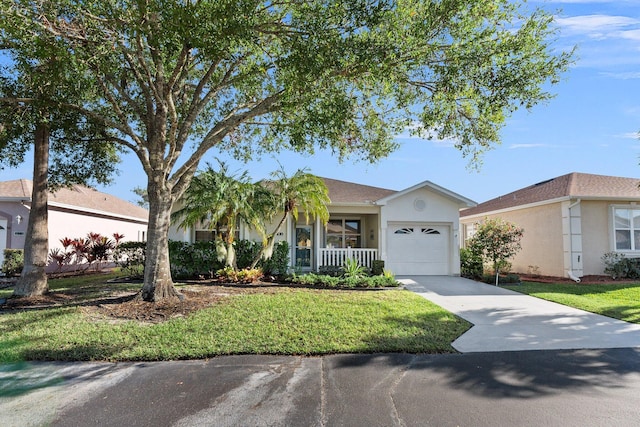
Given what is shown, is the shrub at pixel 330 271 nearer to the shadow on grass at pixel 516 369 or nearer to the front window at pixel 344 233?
the front window at pixel 344 233

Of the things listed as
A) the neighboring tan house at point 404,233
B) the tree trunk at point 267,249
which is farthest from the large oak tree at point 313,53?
the neighboring tan house at point 404,233

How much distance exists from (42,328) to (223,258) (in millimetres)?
5766

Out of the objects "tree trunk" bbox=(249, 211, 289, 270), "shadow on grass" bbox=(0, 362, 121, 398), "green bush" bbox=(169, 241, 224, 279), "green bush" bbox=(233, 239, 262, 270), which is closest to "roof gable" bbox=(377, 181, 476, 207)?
"tree trunk" bbox=(249, 211, 289, 270)

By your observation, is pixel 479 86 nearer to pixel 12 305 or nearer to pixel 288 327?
pixel 288 327

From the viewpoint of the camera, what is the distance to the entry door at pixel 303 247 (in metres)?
15.9

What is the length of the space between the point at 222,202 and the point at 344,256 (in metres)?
5.74

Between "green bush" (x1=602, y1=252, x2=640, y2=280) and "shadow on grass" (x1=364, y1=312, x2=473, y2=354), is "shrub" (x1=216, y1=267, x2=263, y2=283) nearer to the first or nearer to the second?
"shadow on grass" (x1=364, y1=312, x2=473, y2=354)

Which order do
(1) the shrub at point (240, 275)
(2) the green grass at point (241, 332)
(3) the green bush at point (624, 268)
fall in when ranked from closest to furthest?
(2) the green grass at point (241, 332) < (1) the shrub at point (240, 275) < (3) the green bush at point (624, 268)

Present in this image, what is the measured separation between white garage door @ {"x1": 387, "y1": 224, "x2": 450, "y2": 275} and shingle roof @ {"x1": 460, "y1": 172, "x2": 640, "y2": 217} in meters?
4.88

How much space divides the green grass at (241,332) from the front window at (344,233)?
25.7ft

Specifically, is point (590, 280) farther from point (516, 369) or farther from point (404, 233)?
point (516, 369)

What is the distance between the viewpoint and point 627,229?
14945mm

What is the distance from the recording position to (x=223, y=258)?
12.2 meters

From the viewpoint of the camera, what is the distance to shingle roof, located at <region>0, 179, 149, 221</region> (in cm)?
1623
